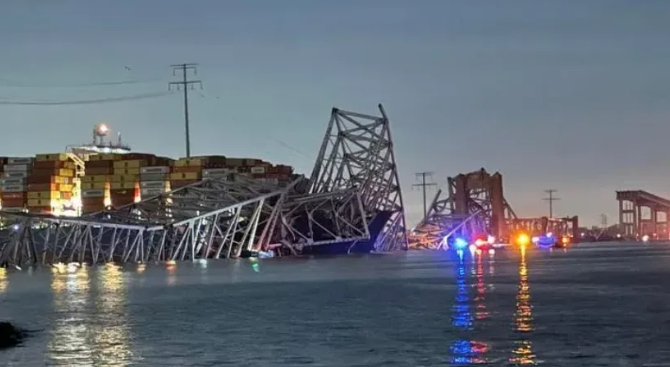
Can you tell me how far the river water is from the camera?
26.8 metres

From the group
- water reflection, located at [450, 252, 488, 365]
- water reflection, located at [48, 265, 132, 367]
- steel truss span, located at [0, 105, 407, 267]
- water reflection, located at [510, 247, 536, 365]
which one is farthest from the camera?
steel truss span, located at [0, 105, 407, 267]

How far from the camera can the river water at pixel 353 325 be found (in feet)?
88.0

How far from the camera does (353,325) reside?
116 feet

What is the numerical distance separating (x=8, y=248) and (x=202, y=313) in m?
77.3

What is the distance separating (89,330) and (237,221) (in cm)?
10585

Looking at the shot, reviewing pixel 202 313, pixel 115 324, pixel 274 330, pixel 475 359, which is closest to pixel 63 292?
pixel 202 313

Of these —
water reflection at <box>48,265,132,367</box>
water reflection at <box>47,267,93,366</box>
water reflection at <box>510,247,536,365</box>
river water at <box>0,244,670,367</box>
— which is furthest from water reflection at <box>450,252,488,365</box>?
water reflection at <box>47,267,93,366</box>

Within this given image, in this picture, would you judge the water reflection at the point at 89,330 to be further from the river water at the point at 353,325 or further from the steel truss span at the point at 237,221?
the steel truss span at the point at 237,221

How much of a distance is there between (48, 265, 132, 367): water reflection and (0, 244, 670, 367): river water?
6 centimetres

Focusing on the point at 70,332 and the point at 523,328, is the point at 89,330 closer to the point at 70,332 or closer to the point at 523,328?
the point at 70,332

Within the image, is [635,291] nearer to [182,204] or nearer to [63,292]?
[63,292]

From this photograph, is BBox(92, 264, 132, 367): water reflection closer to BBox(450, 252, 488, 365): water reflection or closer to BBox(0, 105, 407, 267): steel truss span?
BBox(450, 252, 488, 365): water reflection

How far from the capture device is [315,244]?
513 ft

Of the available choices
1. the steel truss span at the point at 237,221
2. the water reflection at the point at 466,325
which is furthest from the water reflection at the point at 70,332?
the steel truss span at the point at 237,221
